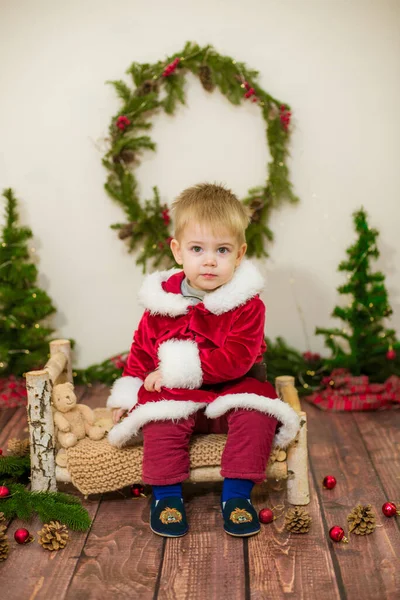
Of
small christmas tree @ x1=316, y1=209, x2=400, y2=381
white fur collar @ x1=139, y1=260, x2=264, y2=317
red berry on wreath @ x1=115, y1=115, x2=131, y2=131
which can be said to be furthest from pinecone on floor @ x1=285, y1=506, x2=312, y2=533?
red berry on wreath @ x1=115, y1=115, x2=131, y2=131

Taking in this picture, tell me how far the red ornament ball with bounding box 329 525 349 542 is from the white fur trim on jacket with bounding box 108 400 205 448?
0.56 meters

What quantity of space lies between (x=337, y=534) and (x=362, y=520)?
0.12m

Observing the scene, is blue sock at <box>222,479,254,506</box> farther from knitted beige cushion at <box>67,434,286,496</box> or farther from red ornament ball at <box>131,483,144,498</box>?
red ornament ball at <box>131,483,144,498</box>

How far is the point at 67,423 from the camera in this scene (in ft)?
8.00

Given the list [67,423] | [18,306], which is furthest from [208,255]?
[18,306]

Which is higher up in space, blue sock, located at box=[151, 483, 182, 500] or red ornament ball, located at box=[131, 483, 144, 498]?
blue sock, located at box=[151, 483, 182, 500]

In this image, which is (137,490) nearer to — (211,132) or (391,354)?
(391,354)

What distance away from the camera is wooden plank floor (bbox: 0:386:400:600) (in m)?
1.94

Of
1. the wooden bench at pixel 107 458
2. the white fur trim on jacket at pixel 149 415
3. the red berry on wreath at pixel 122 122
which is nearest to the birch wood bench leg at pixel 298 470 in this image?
the wooden bench at pixel 107 458

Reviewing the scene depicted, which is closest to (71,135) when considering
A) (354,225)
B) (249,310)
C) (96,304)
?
(96,304)

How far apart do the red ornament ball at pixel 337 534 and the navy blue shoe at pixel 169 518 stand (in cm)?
44

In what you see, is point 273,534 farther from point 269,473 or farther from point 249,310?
point 249,310

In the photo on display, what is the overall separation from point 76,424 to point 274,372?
Result: 57.6 inches

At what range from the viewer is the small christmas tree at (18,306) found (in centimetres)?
363
